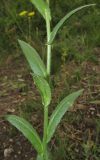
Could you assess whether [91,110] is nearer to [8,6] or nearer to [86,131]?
[86,131]

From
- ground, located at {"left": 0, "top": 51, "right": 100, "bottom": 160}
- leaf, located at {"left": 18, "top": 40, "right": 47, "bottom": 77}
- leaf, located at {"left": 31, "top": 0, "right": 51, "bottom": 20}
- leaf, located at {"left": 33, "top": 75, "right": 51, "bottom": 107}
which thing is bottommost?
ground, located at {"left": 0, "top": 51, "right": 100, "bottom": 160}

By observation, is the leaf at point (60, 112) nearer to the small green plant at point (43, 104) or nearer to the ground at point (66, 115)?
the small green plant at point (43, 104)

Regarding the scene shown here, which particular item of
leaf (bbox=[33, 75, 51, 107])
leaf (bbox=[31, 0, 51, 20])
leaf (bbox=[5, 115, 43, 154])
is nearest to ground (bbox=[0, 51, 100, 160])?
leaf (bbox=[5, 115, 43, 154])

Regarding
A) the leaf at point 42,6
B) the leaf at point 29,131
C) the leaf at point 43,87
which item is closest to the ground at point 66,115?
the leaf at point 29,131

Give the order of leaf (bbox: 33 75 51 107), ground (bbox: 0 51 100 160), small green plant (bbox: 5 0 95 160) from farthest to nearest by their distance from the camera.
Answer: ground (bbox: 0 51 100 160) → small green plant (bbox: 5 0 95 160) → leaf (bbox: 33 75 51 107)

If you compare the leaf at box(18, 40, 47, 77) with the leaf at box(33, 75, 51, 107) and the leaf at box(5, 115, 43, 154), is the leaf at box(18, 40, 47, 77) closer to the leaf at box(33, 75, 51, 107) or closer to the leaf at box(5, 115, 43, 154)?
the leaf at box(33, 75, 51, 107)

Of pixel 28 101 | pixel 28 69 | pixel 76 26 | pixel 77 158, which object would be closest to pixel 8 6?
pixel 76 26

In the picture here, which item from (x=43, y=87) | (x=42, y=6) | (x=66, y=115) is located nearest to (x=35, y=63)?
(x=43, y=87)

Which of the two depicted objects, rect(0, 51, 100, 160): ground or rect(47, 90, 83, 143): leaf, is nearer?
rect(47, 90, 83, 143): leaf

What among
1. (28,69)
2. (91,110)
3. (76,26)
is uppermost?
(76,26)
